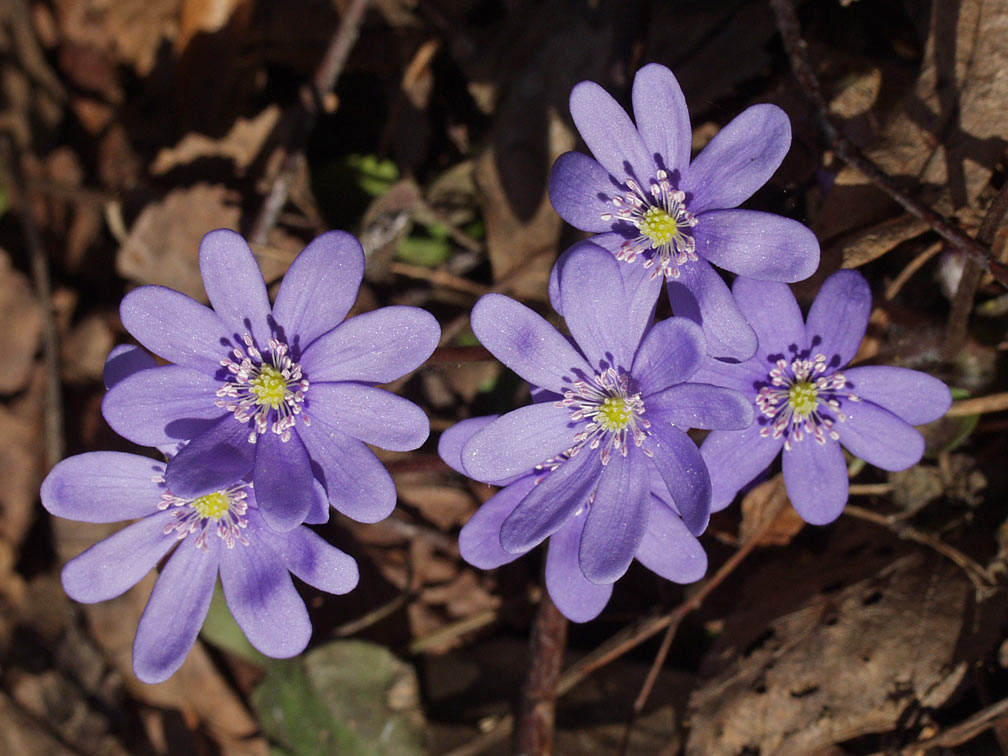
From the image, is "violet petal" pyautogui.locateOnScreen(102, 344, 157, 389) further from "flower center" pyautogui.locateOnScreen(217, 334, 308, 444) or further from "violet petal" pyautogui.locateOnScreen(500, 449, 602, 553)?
"violet petal" pyautogui.locateOnScreen(500, 449, 602, 553)

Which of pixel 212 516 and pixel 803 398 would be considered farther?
pixel 212 516

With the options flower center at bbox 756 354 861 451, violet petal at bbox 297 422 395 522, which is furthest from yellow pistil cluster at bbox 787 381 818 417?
violet petal at bbox 297 422 395 522

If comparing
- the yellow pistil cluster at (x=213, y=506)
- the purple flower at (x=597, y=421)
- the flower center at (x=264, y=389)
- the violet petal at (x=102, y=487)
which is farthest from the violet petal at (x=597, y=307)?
the violet petal at (x=102, y=487)

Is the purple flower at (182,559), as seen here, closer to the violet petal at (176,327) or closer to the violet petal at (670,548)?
the violet petal at (176,327)

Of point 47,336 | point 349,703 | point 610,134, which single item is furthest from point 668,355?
point 47,336

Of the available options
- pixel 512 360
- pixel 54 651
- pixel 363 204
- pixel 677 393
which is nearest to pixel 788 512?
pixel 677 393

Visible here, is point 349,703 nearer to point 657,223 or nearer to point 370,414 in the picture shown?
point 370,414

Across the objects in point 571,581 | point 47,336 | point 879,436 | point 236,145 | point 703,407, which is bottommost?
point 571,581
